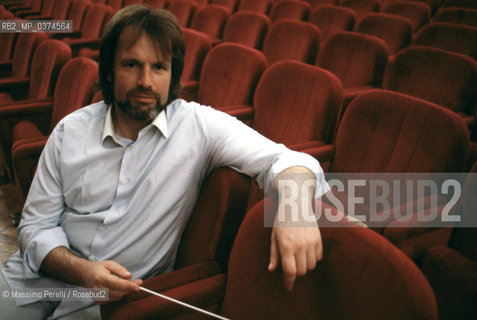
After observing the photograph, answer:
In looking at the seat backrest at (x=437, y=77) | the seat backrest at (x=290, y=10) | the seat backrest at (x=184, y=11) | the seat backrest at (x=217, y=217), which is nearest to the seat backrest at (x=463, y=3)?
the seat backrest at (x=290, y=10)

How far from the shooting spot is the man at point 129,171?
42cm

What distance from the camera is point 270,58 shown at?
1212 mm

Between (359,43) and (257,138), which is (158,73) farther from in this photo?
(359,43)

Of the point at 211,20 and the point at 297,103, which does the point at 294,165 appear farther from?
the point at 211,20

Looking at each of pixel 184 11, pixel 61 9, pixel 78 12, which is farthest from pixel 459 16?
→ pixel 61 9

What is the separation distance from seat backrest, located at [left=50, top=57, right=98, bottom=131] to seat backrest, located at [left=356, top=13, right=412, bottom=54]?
0.87 m

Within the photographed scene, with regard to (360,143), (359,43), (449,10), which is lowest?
(360,143)

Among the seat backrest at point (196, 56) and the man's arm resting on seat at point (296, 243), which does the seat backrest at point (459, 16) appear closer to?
the seat backrest at point (196, 56)

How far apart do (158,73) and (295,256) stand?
10.9 inches

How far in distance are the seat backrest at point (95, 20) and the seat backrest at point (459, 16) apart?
1361mm

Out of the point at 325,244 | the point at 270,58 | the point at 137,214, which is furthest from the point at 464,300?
the point at 270,58

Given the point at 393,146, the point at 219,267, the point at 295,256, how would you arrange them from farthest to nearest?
the point at 393,146 < the point at 219,267 < the point at 295,256

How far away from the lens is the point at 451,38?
1.07 m

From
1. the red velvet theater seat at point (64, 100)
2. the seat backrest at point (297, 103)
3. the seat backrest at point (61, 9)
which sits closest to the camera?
the seat backrest at point (297, 103)
